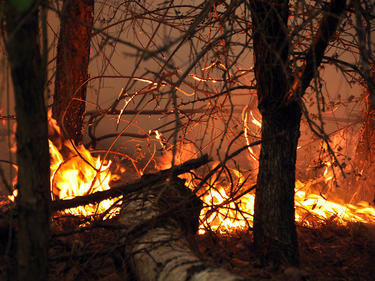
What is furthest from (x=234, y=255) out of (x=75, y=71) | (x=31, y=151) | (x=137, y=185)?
(x=75, y=71)

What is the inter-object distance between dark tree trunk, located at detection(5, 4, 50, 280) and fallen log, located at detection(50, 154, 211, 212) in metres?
0.90

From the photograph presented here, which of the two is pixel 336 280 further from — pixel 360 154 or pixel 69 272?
pixel 360 154

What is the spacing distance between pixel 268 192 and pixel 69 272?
1144mm

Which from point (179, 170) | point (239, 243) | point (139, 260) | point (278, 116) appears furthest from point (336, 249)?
point (139, 260)

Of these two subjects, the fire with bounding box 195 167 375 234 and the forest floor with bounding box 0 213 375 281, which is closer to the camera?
the forest floor with bounding box 0 213 375 281

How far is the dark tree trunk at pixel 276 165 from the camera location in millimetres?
1880

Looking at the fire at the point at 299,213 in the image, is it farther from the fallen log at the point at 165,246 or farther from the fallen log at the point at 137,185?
the fallen log at the point at 165,246

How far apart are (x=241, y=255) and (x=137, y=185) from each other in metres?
0.81

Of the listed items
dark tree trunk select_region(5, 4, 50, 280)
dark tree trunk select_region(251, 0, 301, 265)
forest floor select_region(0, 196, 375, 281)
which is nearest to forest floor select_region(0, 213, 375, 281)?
forest floor select_region(0, 196, 375, 281)

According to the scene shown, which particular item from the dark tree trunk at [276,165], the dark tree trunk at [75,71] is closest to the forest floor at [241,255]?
the dark tree trunk at [276,165]

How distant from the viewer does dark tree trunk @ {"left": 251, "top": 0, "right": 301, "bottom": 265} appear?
74.0 inches

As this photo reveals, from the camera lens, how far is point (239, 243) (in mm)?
2170

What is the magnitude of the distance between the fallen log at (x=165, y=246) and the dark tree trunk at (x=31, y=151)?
371 mm

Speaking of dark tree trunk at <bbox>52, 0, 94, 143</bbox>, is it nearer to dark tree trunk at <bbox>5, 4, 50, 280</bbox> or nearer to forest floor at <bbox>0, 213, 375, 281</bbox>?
forest floor at <bbox>0, 213, 375, 281</bbox>
